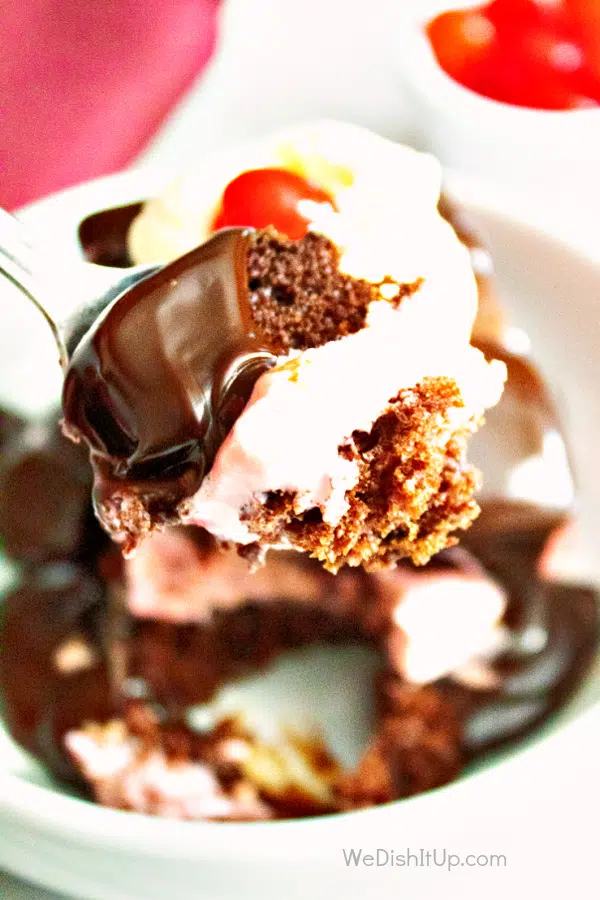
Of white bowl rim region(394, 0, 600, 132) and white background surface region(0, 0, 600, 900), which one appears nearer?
white bowl rim region(394, 0, 600, 132)

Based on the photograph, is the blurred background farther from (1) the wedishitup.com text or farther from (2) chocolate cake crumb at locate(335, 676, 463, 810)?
(1) the wedishitup.com text

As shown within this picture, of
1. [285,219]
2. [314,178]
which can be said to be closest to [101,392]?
[285,219]

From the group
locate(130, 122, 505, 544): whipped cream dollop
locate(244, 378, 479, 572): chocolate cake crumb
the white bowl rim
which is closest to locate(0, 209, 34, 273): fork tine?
locate(130, 122, 505, 544): whipped cream dollop

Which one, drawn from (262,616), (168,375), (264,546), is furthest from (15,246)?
(262,616)

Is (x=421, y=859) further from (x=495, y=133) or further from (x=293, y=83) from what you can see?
(x=293, y=83)

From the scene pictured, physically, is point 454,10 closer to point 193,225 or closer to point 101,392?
point 193,225

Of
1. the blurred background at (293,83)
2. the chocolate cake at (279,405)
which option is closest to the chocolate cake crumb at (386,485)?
the chocolate cake at (279,405)

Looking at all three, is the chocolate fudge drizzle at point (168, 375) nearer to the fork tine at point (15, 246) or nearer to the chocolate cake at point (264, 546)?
the chocolate cake at point (264, 546)
